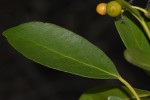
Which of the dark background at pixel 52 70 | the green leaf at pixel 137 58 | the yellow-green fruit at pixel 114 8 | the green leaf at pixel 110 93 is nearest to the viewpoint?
the green leaf at pixel 137 58

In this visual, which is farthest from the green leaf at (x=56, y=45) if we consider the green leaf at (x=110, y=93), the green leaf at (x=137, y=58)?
the green leaf at (x=137, y=58)

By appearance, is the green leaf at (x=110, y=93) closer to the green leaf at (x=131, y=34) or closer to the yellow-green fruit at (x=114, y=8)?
the green leaf at (x=131, y=34)

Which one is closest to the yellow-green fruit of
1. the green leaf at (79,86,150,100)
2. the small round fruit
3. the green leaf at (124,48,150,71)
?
the small round fruit

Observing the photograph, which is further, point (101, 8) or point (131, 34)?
point (131, 34)

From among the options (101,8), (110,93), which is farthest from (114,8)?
(110,93)

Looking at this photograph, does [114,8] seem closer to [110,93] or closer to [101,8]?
[101,8]

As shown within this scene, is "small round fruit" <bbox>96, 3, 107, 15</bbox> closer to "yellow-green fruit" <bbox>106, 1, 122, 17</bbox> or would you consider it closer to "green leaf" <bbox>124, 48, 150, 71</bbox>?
"yellow-green fruit" <bbox>106, 1, 122, 17</bbox>

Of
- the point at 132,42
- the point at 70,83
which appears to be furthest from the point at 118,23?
the point at 70,83
